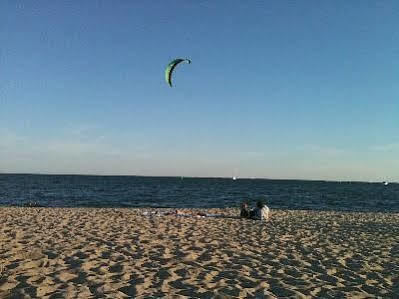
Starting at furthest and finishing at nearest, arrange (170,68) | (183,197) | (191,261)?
(183,197) → (170,68) → (191,261)

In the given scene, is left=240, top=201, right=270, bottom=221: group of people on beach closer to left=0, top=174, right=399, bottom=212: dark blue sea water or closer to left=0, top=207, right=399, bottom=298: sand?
left=0, top=207, right=399, bottom=298: sand

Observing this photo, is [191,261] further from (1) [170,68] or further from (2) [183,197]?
(2) [183,197]

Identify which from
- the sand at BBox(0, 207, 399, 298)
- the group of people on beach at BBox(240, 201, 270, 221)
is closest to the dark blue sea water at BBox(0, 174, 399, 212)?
the group of people on beach at BBox(240, 201, 270, 221)

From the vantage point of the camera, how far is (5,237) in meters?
10.3

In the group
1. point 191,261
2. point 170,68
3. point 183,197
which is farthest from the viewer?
point 183,197

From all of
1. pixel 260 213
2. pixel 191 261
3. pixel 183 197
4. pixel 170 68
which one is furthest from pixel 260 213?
pixel 183 197

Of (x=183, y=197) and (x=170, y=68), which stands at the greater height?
(x=170, y=68)

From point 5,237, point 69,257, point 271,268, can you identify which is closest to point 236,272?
Answer: point 271,268

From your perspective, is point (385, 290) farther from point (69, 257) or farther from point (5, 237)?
point (5, 237)

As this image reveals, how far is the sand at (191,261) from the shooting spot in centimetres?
638

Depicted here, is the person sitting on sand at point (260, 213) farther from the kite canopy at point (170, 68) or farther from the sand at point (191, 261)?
the kite canopy at point (170, 68)

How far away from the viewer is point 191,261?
8.23 m

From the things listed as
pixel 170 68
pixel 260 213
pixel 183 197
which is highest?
pixel 170 68

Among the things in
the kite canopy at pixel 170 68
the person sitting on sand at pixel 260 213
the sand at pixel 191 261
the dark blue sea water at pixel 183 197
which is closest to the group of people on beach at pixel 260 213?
the person sitting on sand at pixel 260 213
